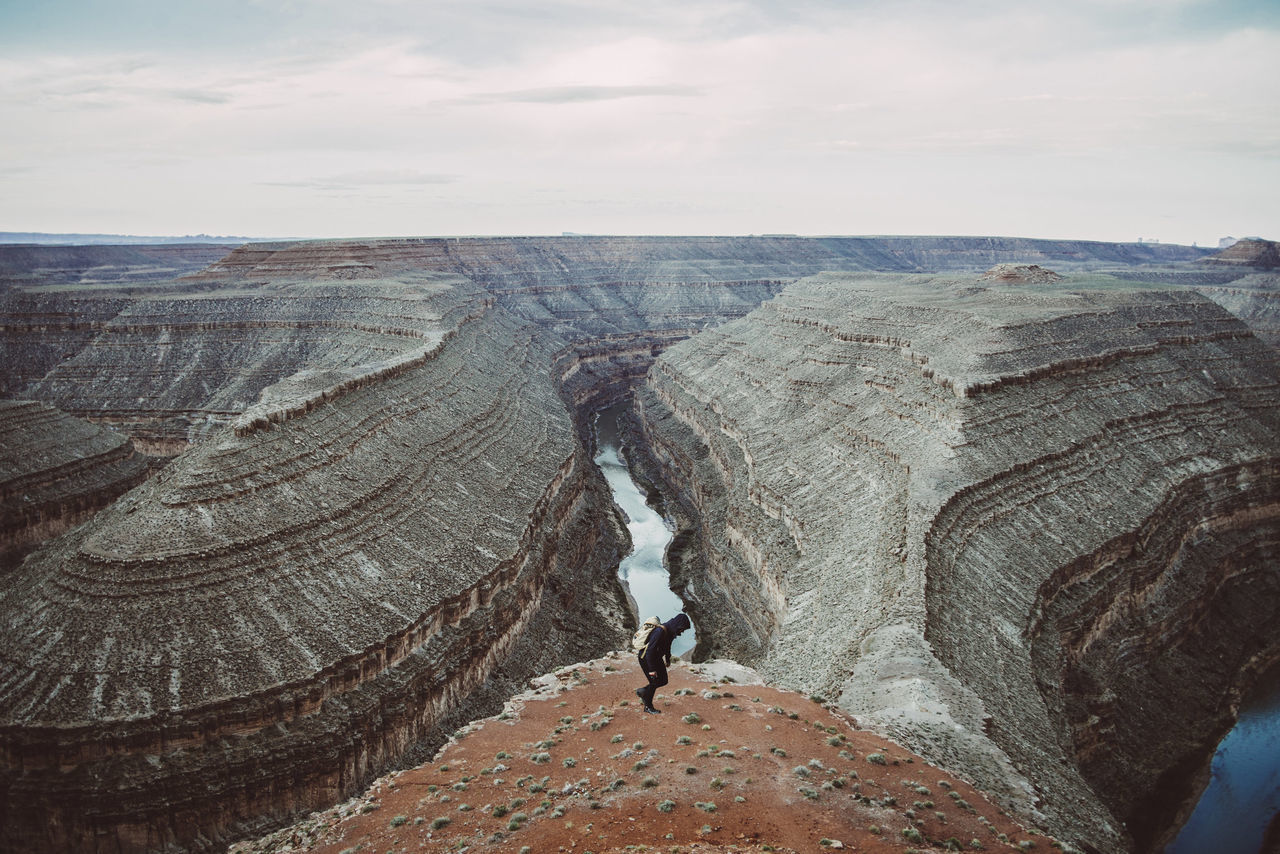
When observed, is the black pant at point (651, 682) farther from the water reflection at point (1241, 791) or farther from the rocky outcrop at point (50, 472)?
the rocky outcrop at point (50, 472)

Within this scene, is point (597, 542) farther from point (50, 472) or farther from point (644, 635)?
point (644, 635)

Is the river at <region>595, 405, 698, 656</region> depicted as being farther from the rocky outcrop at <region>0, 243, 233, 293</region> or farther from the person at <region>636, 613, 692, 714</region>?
the rocky outcrop at <region>0, 243, 233, 293</region>

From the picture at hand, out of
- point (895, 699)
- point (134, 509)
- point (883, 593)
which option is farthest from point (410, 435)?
point (895, 699)

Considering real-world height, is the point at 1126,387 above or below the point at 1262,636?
above

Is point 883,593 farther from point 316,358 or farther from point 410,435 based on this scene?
point 316,358

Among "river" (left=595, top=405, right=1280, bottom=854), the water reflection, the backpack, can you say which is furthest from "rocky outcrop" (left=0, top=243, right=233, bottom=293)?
the water reflection

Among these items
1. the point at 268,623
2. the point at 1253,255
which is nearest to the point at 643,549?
the point at 268,623
